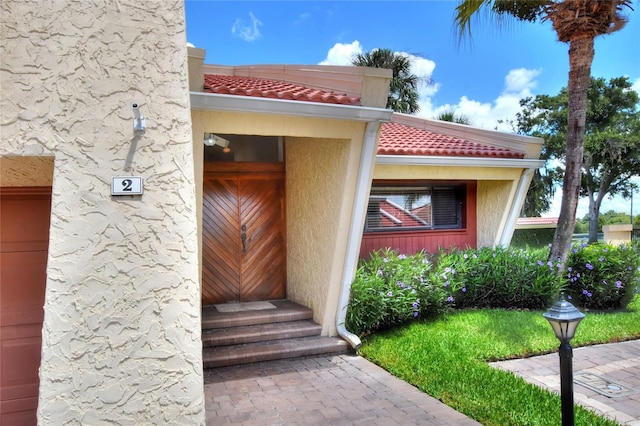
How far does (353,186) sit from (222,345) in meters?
3.41

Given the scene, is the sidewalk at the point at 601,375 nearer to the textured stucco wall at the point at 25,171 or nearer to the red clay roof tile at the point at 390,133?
the red clay roof tile at the point at 390,133

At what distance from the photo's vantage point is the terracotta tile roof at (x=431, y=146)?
9.38 meters

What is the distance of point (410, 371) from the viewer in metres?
6.25

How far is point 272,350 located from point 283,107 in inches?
152

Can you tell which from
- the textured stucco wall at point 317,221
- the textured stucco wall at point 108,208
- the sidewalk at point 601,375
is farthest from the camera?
the textured stucco wall at point 317,221

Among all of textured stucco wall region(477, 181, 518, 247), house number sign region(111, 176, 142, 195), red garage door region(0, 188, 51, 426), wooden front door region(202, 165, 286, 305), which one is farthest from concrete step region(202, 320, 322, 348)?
textured stucco wall region(477, 181, 518, 247)

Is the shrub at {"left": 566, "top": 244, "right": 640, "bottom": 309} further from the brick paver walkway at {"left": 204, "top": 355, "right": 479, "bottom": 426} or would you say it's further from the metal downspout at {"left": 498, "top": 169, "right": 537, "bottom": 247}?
the brick paver walkway at {"left": 204, "top": 355, "right": 479, "bottom": 426}

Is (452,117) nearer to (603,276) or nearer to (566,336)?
(603,276)

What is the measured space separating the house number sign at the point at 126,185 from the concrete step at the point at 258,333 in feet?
13.5

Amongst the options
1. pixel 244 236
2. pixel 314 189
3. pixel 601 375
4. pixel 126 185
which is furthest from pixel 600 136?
pixel 126 185

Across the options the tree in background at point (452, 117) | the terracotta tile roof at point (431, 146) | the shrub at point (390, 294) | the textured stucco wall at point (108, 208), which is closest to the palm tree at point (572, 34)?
the terracotta tile roof at point (431, 146)

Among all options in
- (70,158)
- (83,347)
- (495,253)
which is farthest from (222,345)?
(495,253)

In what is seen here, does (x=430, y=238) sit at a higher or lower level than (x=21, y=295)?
higher

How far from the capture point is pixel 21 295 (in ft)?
14.8
